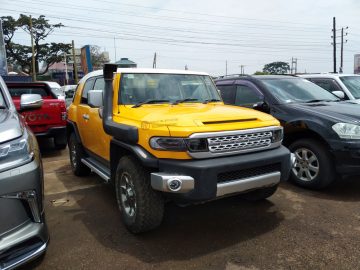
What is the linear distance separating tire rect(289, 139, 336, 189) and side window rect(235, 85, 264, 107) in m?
1.08

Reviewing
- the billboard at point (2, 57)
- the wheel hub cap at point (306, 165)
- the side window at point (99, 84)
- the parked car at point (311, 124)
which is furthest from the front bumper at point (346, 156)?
the billboard at point (2, 57)

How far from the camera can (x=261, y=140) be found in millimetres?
3609

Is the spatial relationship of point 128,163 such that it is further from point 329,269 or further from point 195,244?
point 329,269

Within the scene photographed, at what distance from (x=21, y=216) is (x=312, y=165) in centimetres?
375

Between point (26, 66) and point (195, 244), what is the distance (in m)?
47.8

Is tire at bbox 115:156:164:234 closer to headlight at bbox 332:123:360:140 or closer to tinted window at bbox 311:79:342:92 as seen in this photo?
headlight at bbox 332:123:360:140

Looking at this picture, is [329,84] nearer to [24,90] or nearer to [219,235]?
[219,235]

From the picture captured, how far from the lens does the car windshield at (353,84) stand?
25.0 ft

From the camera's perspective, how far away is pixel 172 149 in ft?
10.6

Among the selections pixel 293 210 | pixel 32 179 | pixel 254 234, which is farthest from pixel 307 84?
pixel 32 179

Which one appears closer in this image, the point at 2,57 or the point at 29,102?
the point at 29,102

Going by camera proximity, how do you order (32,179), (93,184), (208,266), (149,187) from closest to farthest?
1. (32,179)
2. (208,266)
3. (149,187)
4. (93,184)

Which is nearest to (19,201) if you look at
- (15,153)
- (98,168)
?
(15,153)

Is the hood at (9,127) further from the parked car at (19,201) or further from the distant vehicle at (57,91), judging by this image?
the distant vehicle at (57,91)
